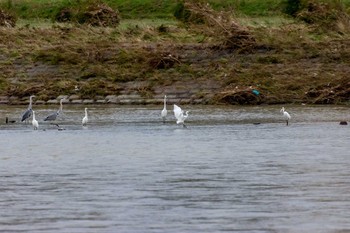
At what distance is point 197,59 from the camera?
38844 mm

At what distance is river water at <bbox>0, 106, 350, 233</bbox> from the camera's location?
13.6 meters

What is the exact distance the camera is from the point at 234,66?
3756 centimetres

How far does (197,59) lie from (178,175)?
68.9 ft

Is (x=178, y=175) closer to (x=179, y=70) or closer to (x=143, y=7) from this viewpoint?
(x=179, y=70)

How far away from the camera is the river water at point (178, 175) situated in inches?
535

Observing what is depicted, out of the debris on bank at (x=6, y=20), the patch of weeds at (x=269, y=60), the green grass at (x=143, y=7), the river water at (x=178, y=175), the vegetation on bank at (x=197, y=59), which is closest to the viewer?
the river water at (x=178, y=175)

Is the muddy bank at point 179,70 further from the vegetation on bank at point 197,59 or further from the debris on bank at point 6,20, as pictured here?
the debris on bank at point 6,20

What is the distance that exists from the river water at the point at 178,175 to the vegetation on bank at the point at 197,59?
15.6 ft

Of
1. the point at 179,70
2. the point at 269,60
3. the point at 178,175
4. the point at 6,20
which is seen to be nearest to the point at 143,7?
the point at 6,20

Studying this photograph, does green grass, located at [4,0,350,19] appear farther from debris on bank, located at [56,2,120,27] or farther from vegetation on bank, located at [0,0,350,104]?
vegetation on bank, located at [0,0,350,104]

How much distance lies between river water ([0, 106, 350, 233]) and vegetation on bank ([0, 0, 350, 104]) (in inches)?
187

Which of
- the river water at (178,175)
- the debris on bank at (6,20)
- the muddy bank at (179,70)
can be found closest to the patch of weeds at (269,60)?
the muddy bank at (179,70)

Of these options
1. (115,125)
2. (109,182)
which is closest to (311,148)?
(109,182)

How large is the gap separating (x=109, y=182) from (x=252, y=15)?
124 ft
